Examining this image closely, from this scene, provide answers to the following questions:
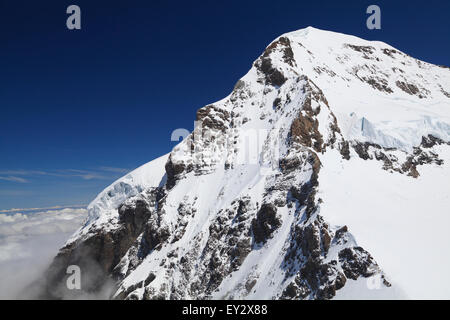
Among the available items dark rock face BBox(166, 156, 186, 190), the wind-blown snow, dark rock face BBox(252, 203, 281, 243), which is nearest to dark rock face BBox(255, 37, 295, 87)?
the wind-blown snow

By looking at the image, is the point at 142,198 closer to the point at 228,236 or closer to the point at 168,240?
the point at 168,240

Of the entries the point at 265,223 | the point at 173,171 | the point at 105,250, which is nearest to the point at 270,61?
the point at 173,171

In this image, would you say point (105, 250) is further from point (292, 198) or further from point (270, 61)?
point (270, 61)

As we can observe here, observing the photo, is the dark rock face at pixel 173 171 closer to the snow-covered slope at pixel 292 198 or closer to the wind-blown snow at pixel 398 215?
the snow-covered slope at pixel 292 198

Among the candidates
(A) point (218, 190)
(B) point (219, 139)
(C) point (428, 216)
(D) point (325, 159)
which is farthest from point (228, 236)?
(C) point (428, 216)

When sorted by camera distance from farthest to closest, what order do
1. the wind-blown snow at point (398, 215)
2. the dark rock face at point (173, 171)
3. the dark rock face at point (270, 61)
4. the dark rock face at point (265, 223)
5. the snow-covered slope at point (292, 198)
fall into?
the dark rock face at point (270, 61)
the dark rock face at point (173, 171)
the dark rock face at point (265, 223)
the snow-covered slope at point (292, 198)
the wind-blown snow at point (398, 215)

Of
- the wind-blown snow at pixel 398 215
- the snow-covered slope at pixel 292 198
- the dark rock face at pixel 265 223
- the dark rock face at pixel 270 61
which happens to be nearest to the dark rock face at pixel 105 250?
the snow-covered slope at pixel 292 198
